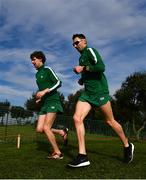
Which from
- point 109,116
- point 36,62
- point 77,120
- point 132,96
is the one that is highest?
point 132,96

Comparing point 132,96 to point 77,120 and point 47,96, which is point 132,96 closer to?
point 47,96

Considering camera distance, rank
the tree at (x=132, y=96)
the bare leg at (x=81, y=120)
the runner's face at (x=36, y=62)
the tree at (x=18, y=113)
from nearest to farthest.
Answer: the bare leg at (x=81, y=120)
the runner's face at (x=36, y=62)
the tree at (x=18, y=113)
the tree at (x=132, y=96)

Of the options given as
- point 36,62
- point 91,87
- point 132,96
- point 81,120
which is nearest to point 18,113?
point 36,62

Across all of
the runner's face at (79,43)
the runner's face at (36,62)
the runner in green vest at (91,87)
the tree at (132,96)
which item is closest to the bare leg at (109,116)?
the runner in green vest at (91,87)

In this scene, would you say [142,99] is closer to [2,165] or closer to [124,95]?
[124,95]

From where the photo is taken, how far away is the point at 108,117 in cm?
809

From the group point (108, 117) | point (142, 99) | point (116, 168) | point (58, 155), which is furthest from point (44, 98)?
point (142, 99)

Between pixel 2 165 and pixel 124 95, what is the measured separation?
1608 inches

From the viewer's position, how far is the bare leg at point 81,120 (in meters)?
7.52

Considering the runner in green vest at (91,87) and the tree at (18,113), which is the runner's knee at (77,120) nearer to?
the runner in green vest at (91,87)

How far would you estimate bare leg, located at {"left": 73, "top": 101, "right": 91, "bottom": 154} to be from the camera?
7516mm

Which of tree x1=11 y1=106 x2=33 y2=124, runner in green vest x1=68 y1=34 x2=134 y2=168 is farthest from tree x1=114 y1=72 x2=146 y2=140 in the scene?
runner in green vest x1=68 y1=34 x2=134 y2=168

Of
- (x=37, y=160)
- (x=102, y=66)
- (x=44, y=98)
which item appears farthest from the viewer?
(x=44, y=98)

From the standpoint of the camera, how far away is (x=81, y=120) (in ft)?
25.3
